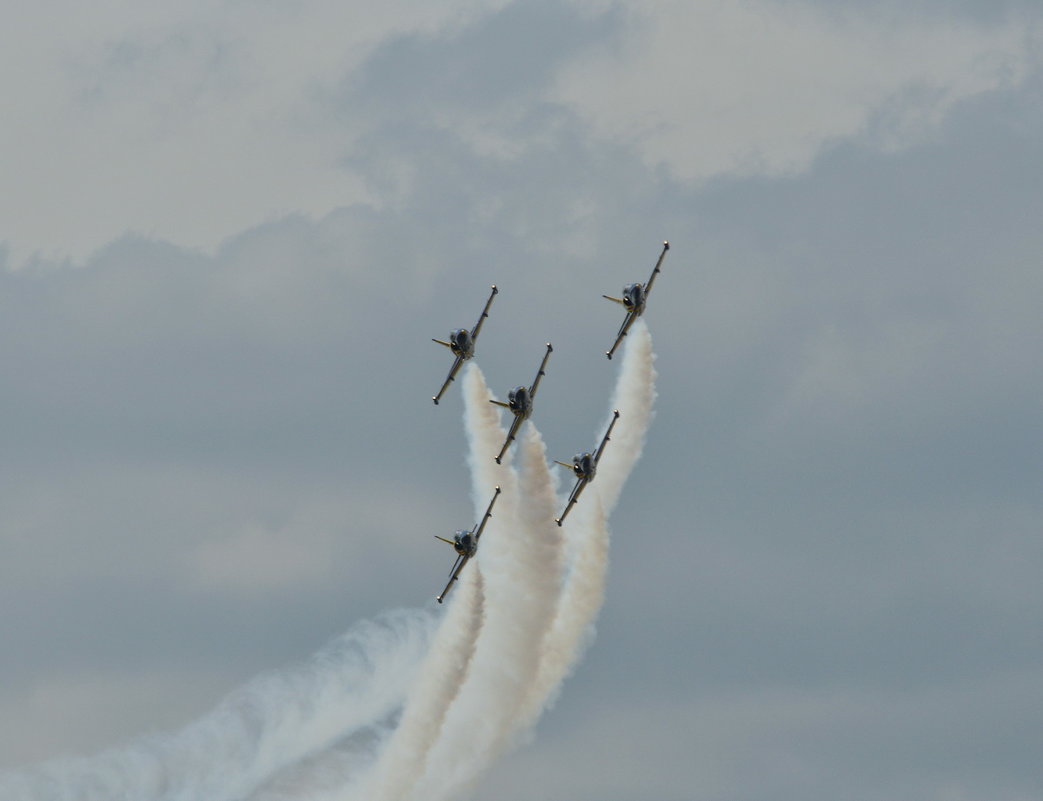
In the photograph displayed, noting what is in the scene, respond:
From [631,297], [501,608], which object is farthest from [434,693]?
[631,297]

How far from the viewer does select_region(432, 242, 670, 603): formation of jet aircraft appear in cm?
16962

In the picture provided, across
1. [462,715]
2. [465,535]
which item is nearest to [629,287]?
[465,535]

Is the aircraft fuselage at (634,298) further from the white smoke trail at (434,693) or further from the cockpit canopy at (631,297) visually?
the white smoke trail at (434,693)

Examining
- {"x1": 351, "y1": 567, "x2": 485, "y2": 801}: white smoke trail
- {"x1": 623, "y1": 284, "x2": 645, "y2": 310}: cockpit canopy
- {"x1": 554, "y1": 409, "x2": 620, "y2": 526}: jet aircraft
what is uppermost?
{"x1": 623, "y1": 284, "x2": 645, "y2": 310}: cockpit canopy

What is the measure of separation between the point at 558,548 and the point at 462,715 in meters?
13.0

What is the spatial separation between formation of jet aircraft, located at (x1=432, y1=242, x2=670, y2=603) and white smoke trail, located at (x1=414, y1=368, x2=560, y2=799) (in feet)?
5.95

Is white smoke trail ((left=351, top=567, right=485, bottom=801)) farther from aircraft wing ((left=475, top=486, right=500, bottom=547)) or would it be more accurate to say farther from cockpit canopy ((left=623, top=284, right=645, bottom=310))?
cockpit canopy ((left=623, top=284, right=645, bottom=310))

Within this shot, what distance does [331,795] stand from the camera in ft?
571

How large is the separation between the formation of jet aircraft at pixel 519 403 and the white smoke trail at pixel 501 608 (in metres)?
1.81

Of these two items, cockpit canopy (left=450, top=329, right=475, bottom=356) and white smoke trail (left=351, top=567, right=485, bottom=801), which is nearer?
cockpit canopy (left=450, top=329, right=475, bottom=356)

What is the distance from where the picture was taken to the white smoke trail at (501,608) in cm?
17475

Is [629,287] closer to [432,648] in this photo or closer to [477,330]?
[477,330]

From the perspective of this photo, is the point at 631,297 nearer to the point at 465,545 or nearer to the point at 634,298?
the point at 634,298

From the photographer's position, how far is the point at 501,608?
178 m
